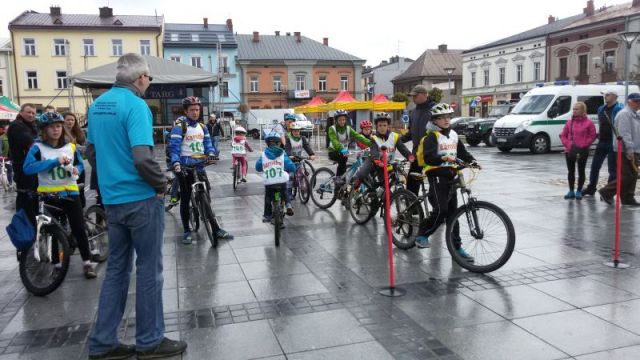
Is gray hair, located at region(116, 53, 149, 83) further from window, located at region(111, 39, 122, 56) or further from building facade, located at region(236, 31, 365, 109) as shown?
building facade, located at region(236, 31, 365, 109)

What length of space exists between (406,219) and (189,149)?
2.93 m

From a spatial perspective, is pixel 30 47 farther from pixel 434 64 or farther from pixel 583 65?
pixel 583 65

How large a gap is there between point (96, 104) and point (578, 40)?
48.9 metres

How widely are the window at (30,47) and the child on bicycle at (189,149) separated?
168ft

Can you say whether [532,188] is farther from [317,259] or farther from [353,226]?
[317,259]

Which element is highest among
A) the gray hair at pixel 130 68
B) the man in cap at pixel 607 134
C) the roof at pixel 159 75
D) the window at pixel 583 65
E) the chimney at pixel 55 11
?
the chimney at pixel 55 11

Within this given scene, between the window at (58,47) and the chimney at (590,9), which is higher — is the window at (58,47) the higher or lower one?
the lower one

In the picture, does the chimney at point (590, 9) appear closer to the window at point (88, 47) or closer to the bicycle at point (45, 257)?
the window at point (88, 47)

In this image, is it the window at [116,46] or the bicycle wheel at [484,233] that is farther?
the window at [116,46]

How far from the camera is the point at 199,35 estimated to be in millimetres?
58000

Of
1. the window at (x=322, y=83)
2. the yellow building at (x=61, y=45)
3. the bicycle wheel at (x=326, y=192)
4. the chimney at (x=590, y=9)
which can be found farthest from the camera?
the window at (x=322, y=83)

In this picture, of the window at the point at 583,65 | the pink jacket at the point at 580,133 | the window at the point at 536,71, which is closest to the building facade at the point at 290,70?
the window at the point at 536,71

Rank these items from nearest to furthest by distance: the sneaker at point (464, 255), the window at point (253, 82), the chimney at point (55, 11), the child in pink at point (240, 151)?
1. the sneaker at point (464, 255)
2. the child in pink at point (240, 151)
3. the chimney at point (55, 11)
4. the window at point (253, 82)

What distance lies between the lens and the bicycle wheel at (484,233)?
546 centimetres
